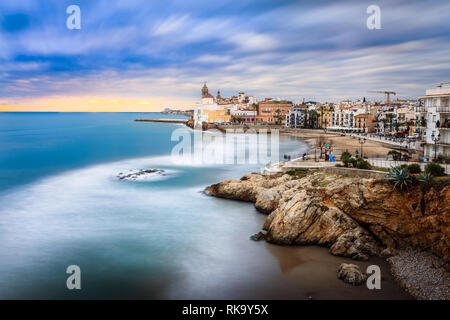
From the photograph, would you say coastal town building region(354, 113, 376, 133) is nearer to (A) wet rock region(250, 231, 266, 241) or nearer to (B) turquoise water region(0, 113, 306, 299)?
(B) turquoise water region(0, 113, 306, 299)

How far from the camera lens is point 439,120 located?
29.5m

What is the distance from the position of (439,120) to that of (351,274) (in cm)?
2141

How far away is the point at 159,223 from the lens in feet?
78.0

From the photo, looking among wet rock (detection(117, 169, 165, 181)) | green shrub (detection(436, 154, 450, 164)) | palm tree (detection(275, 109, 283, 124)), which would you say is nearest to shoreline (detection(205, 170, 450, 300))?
green shrub (detection(436, 154, 450, 164))

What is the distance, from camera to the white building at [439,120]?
29.0 meters

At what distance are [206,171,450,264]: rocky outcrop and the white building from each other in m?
12.9

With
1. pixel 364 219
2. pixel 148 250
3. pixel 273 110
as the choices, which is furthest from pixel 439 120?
pixel 273 110

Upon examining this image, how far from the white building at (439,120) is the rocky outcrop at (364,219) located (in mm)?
12854

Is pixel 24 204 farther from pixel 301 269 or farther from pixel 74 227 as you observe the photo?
pixel 301 269

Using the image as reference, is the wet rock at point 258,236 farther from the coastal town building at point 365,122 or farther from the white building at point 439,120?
the coastal town building at point 365,122

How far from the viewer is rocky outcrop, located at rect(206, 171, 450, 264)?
16875 millimetres

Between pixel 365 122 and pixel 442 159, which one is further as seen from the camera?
pixel 365 122

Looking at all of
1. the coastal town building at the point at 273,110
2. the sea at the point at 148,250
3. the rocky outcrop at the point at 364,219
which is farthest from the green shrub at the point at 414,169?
the coastal town building at the point at 273,110

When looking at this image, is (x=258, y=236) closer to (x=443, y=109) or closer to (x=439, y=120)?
(x=439, y=120)
